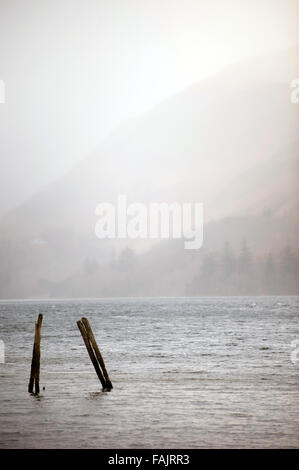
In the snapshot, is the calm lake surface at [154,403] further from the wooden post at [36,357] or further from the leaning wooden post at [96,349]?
the wooden post at [36,357]

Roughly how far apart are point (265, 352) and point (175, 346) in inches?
325

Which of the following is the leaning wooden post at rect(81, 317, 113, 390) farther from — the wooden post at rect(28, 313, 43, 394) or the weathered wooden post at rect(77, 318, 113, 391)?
the wooden post at rect(28, 313, 43, 394)

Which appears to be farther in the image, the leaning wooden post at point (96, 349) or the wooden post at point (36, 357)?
the leaning wooden post at point (96, 349)

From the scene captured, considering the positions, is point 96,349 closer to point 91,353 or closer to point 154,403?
point 91,353

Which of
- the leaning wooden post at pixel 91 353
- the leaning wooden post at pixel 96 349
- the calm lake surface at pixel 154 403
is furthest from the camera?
the leaning wooden post at pixel 91 353

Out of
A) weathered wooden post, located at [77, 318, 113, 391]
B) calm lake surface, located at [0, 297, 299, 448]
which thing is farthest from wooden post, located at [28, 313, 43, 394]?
weathered wooden post, located at [77, 318, 113, 391]

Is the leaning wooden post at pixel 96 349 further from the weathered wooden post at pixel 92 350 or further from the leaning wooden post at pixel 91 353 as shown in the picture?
the leaning wooden post at pixel 91 353

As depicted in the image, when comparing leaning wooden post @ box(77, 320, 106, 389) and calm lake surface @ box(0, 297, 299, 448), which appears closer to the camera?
calm lake surface @ box(0, 297, 299, 448)

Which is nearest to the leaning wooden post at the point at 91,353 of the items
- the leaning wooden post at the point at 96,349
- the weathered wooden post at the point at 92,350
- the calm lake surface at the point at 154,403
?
the weathered wooden post at the point at 92,350

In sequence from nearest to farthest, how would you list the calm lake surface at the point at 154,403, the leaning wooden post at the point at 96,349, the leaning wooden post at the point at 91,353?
the calm lake surface at the point at 154,403
the leaning wooden post at the point at 96,349
the leaning wooden post at the point at 91,353

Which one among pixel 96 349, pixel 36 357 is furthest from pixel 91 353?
pixel 36 357

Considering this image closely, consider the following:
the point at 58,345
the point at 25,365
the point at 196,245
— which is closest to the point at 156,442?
the point at 25,365
